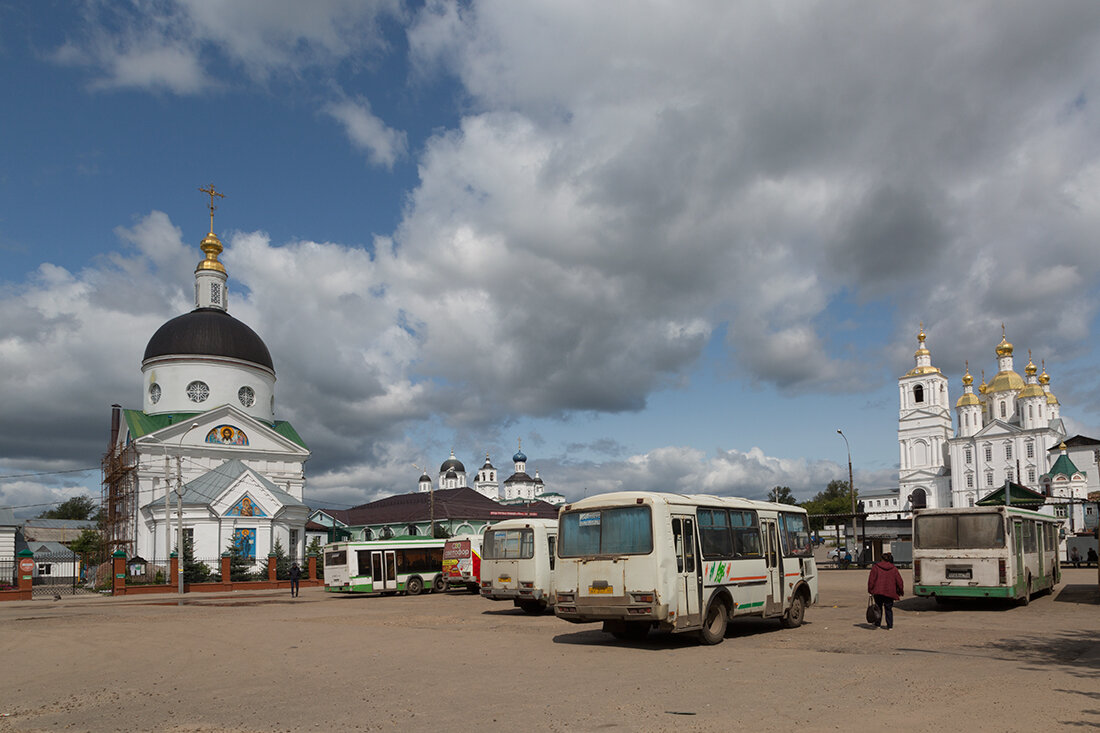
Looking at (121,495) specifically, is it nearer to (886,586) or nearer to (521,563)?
(521,563)

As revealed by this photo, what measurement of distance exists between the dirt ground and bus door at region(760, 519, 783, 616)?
50 cm

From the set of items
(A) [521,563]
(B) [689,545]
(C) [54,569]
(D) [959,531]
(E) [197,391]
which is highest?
(E) [197,391]

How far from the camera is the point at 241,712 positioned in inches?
360

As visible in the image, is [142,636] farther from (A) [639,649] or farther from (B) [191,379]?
(B) [191,379]

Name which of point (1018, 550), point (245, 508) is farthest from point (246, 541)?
point (1018, 550)

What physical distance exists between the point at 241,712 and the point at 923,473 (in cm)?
11570

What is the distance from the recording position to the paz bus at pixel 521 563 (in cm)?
2278

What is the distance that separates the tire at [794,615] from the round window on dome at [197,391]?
164 feet

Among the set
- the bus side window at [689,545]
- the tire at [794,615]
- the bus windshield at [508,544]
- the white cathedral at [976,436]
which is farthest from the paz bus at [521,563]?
the white cathedral at [976,436]

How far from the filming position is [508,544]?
79.9 feet

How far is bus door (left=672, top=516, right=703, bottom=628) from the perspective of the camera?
13.5 metres

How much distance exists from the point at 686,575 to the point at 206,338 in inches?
2065


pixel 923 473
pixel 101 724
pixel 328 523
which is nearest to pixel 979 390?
pixel 923 473

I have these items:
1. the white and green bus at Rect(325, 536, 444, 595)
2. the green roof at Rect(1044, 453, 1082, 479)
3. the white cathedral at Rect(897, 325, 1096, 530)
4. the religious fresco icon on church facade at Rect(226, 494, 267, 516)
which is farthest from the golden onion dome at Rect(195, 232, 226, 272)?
the white cathedral at Rect(897, 325, 1096, 530)
